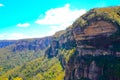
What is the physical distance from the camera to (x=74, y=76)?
154625mm

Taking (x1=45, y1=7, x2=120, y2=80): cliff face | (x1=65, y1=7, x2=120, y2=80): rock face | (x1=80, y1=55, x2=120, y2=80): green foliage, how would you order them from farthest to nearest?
(x1=65, y1=7, x2=120, y2=80): rock face
(x1=45, y1=7, x2=120, y2=80): cliff face
(x1=80, y1=55, x2=120, y2=80): green foliage

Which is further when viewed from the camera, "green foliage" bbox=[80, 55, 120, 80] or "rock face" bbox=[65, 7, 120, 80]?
"rock face" bbox=[65, 7, 120, 80]

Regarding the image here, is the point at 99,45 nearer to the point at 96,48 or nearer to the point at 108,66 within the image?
the point at 96,48

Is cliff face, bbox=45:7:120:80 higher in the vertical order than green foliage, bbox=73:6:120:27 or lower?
lower

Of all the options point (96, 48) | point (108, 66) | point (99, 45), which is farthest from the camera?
point (96, 48)

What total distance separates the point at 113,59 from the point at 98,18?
1948 centimetres

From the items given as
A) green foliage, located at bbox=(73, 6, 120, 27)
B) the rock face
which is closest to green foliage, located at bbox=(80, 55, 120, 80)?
the rock face

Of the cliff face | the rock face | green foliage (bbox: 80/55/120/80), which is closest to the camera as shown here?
green foliage (bbox: 80/55/120/80)

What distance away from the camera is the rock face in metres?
130

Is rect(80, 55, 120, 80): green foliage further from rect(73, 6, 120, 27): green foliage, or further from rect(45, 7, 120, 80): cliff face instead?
rect(73, 6, 120, 27): green foliage

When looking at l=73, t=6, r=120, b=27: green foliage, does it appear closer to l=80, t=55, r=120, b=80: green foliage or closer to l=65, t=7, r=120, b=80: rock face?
l=65, t=7, r=120, b=80: rock face

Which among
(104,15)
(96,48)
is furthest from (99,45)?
(104,15)

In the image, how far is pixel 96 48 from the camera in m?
137

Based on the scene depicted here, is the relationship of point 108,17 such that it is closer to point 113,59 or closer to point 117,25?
point 117,25
